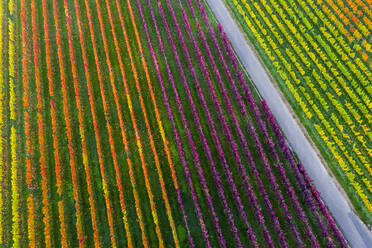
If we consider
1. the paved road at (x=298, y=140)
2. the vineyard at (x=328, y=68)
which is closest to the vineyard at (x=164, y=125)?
the vineyard at (x=328, y=68)

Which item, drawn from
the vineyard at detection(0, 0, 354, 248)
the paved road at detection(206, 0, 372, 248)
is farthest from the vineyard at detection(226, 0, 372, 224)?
the paved road at detection(206, 0, 372, 248)

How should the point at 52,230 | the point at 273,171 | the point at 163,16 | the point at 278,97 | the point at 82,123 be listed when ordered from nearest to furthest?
1. the point at 52,230
2. the point at 273,171
3. the point at 82,123
4. the point at 278,97
5. the point at 163,16

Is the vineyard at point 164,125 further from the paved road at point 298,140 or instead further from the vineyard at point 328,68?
the paved road at point 298,140

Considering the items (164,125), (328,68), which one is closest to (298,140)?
(328,68)

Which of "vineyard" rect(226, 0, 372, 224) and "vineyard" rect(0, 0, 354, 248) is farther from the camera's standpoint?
"vineyard" rect(226, 0, 372, 224)

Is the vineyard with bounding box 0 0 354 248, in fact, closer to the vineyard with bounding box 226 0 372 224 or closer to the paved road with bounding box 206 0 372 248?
the vineyard with bounding box 226 0 372 224

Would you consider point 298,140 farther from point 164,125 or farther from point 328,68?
point 164,125

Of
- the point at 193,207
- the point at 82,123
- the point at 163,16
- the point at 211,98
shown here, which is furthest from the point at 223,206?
the point at 163,16

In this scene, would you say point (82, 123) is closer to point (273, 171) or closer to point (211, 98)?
point (211, 98)
